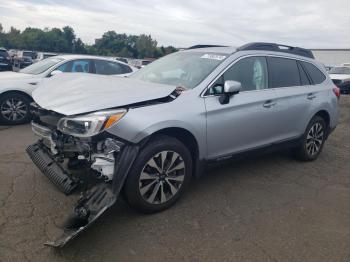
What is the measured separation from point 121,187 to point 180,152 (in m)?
0.75

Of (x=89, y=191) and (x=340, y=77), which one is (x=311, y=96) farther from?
(x=340, y=77)

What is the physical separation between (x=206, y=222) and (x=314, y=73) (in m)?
3.41

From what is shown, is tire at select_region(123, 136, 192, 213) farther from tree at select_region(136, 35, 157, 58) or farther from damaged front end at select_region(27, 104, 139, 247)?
tree at select_region(136, 35, 157, 58)

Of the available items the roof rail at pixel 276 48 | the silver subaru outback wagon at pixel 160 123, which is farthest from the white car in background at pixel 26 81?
the roof rail at pixel 276 48

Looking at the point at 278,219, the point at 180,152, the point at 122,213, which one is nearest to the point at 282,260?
the point at 278,219

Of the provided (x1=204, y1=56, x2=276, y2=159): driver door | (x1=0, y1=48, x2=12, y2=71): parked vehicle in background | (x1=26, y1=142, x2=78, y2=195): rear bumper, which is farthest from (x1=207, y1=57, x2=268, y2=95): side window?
(x1=0, y1=48, x2=12, y2=71): parked vehicle in background

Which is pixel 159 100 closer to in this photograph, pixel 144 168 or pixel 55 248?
pixel 144 168

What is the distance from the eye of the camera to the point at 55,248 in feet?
9.57

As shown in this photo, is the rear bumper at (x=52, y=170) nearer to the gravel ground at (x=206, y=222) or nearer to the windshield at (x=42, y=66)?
the gravel ground at (x=206, y=222)

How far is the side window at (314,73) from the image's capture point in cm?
548

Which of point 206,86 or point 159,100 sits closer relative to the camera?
point 159,100

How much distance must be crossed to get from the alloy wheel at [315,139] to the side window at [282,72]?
841 millimetres

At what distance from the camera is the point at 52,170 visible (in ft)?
12.0

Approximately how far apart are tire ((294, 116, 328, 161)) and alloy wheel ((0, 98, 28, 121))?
5.34 m
